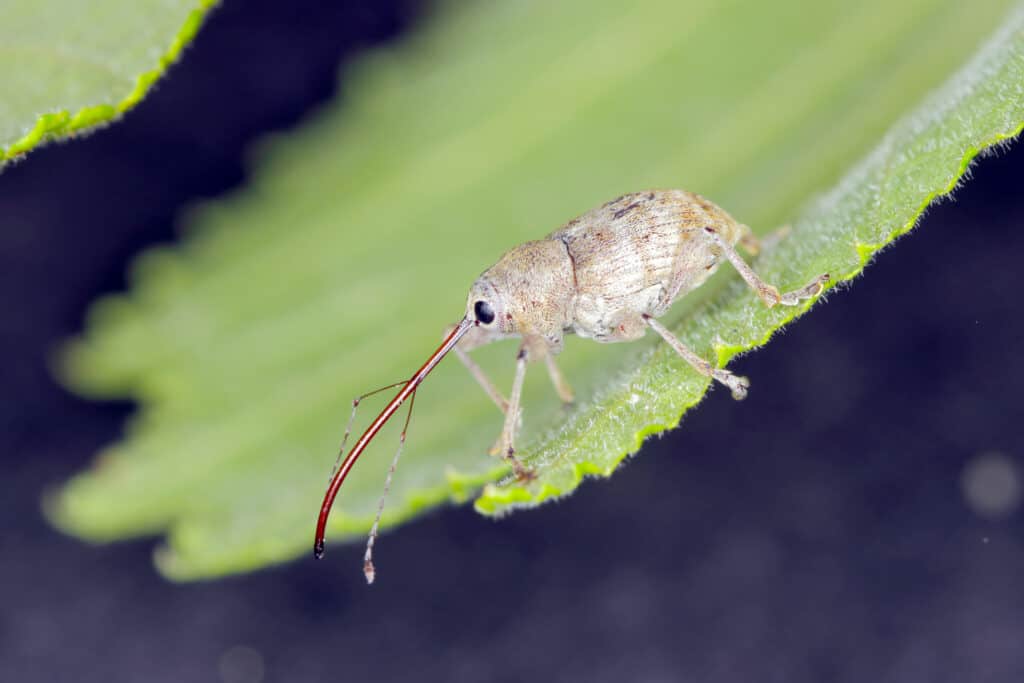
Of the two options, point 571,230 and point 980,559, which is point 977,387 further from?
point 571,230

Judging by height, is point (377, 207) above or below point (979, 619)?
above

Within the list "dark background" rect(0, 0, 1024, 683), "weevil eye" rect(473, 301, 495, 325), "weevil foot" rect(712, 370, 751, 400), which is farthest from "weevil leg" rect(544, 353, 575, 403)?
"dark background" rect(0, 0, 1024, 683)

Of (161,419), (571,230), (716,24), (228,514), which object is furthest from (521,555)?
(716,24)

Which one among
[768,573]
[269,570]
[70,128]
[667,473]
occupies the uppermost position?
[70,128]

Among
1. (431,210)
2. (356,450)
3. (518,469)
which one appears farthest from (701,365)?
(431,210)

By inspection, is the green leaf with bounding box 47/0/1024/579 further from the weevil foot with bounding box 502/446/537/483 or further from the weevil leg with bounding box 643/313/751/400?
the weevil foot with bounding box 502/446/537/483

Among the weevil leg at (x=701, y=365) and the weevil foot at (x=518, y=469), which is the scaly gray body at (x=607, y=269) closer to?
the weevil leg at (x=701, y=365)

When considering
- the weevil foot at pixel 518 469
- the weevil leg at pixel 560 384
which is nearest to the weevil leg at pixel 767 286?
the weevil leg at pixel 560 384
